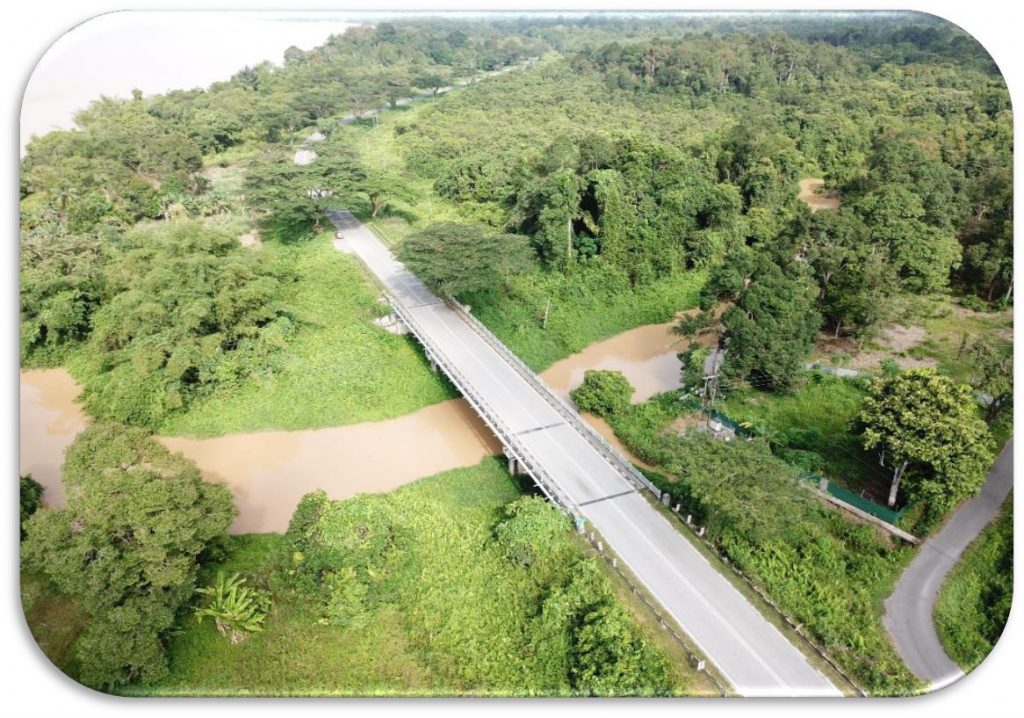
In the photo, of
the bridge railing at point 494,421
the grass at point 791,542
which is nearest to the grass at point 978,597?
the grass at point 791,542

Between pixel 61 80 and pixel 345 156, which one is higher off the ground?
pixel 61 80

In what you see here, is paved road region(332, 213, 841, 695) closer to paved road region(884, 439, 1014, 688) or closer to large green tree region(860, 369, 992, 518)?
paved road region(884, 439, 1014, 688)

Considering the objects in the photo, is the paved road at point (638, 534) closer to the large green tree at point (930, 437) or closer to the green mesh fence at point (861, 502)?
the green mesh fence at point (861, 502)

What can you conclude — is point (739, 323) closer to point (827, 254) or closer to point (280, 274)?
point (827, 254)

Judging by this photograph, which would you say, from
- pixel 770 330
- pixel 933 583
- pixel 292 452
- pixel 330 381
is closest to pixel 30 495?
pixel 292 452

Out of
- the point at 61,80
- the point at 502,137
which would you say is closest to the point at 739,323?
the point at 61,80

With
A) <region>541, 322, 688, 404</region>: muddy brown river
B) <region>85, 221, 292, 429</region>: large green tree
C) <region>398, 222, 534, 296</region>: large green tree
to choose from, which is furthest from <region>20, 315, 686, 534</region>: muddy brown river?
<region>398, 222, 534, 296</region>: large green tree

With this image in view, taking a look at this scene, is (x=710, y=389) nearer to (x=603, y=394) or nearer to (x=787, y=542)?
(x=603, y=394)
